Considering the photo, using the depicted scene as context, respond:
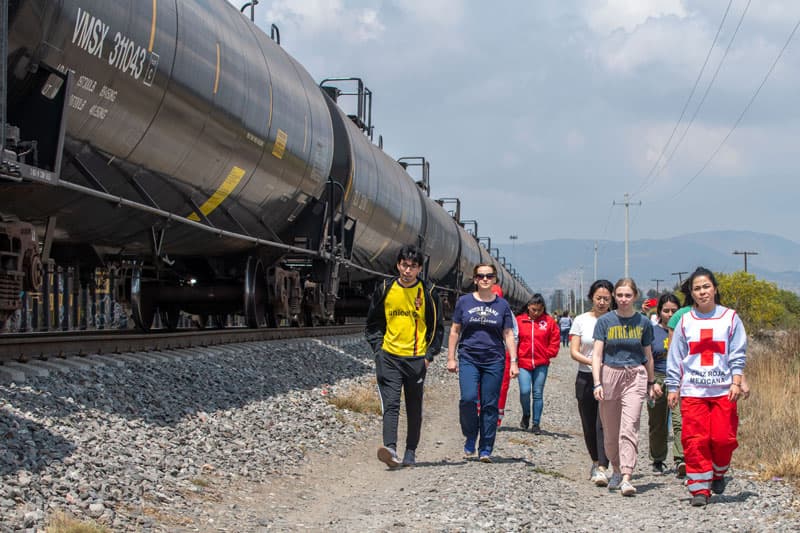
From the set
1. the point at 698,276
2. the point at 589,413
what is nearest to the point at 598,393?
the point at 589,413

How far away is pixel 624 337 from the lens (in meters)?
6.54

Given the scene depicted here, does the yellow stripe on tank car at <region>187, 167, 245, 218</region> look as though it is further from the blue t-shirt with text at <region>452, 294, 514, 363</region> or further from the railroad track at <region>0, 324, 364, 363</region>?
the blue t-shirt with text at <region>452, 294, 514, 363</region>

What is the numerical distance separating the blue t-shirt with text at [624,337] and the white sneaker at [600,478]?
0.92m

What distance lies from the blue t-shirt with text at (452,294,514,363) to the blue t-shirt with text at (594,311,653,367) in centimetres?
102

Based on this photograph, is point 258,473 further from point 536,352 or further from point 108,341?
point 536,352

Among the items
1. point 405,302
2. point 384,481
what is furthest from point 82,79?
point 384,481

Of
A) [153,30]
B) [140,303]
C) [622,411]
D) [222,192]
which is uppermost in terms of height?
[153,30]

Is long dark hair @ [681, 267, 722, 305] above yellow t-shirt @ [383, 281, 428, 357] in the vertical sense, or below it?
above

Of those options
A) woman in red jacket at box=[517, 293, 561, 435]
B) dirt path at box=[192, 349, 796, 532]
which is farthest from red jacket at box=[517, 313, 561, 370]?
dirt path at box=[192, 349, 796, 532]

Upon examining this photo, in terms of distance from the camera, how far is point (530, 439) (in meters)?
9.41

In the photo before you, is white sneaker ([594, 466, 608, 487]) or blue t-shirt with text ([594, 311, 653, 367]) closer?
blue t-shirt with text ([594, 311, 653, 367])

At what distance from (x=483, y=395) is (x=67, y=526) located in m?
3.92

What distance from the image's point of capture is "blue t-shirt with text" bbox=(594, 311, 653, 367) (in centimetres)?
652

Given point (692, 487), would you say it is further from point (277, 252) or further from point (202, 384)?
point (277, 252)
